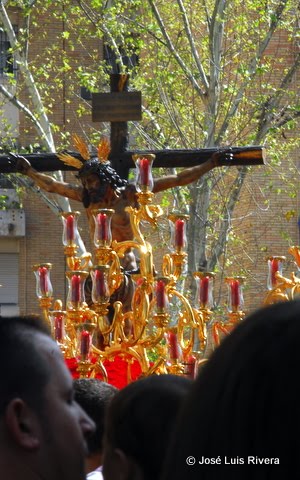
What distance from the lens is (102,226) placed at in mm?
7859

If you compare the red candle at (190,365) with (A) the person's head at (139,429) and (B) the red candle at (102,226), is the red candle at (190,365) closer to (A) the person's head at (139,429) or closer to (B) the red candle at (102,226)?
(B) the red candle at (102,226)

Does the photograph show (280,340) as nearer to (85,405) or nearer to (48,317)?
(85,405)

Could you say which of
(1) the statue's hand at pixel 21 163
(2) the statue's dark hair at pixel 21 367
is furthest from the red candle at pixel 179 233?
(2) the statue's dark hair at pixel 21 367

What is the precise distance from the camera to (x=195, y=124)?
58.4 ft

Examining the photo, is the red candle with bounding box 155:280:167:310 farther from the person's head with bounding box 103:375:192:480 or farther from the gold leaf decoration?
the person's head with bounding box 103:375:192:480

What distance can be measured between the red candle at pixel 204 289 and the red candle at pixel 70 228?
2.83 ft

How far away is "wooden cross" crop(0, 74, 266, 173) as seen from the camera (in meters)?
9.12

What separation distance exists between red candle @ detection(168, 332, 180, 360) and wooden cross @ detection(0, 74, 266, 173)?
5.34 feet

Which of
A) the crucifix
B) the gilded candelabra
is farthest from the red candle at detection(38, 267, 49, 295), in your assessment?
the crucifix

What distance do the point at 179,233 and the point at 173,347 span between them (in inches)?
27.1

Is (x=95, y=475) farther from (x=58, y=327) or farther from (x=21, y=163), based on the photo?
(x=21, y=163)

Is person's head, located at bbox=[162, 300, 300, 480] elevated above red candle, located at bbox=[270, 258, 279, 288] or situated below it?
below

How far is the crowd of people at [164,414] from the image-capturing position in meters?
1.60

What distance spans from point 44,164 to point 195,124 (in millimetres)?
8520
